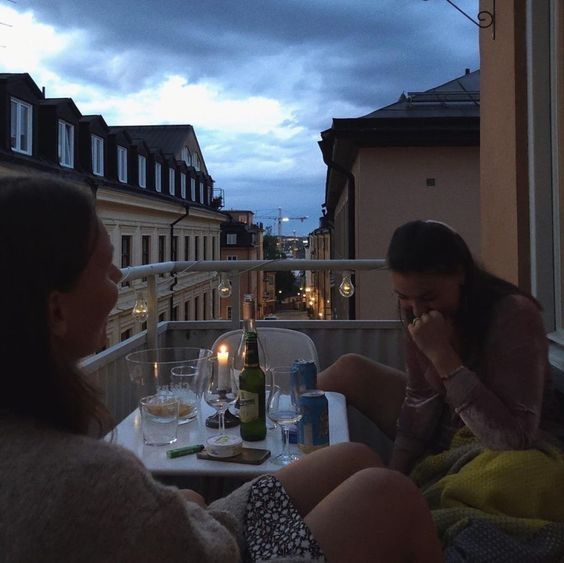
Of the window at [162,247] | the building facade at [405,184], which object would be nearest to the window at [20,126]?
the building facade at [405,184]

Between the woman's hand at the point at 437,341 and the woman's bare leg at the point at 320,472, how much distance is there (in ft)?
1.13

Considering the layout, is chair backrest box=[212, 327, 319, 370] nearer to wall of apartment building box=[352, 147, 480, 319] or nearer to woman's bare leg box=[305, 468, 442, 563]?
woman's bare leg box=[305, 468, 442, 563]

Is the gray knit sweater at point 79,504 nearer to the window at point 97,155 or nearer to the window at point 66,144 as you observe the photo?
the window at point 66,144

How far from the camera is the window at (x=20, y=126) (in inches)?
440

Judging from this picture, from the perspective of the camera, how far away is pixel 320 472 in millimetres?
1475

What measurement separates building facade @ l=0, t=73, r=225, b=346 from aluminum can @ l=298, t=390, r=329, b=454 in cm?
97

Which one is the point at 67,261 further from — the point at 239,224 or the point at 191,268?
the point at 239,224

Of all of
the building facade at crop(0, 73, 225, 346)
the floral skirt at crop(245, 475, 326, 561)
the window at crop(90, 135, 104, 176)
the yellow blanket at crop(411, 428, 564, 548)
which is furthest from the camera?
the window at crop(90, 135, 104, 176)

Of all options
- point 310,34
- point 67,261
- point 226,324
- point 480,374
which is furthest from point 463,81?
point 67,261

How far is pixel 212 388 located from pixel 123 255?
16155 millimetres

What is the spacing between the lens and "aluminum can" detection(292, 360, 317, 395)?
70.4 inches

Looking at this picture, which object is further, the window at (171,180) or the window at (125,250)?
the window at (171,180)

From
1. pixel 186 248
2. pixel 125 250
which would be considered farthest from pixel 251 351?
pixel 186 248

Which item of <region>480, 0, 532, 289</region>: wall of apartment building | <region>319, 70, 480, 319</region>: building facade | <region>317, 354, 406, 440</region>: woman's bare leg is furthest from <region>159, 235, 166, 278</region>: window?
<region>317, 354, 406, 440</region>: woman's bare leg
